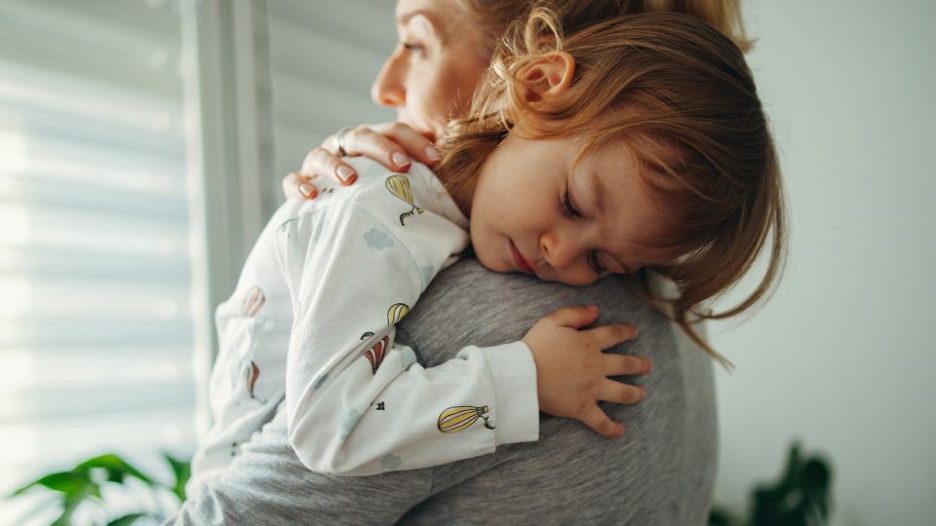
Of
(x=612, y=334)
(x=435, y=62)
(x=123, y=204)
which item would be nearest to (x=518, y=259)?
(x=612, y=334)

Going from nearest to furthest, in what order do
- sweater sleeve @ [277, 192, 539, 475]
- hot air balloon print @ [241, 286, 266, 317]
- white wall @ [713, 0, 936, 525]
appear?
sweater sleeve @ [277, 192, 539, 475], hot air balloon print @ [241, 286, 266, 317], white wall @ [713, 0, 936, 525]

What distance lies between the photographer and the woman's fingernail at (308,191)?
80cm

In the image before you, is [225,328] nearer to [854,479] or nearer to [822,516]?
[822,516]

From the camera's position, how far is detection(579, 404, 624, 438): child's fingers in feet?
2.25

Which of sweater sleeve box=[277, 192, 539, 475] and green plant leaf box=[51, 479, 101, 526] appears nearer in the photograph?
sweater sleeve box=[277, 192, 539, 475]

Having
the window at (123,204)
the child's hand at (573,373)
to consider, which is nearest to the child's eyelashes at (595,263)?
the child's hand at (573,373)

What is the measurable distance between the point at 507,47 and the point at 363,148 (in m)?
0.27

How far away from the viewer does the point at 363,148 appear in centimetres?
83

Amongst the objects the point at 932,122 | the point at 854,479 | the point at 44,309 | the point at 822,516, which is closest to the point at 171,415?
the point at 44,309

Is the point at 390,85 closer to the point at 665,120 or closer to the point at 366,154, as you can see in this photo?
the point at 366,154

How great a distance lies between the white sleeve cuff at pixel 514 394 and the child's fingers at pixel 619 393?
94 millimetres

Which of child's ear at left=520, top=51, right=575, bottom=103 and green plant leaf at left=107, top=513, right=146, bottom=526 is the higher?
child's ear at left=520, top=51, right=575, bottom=103

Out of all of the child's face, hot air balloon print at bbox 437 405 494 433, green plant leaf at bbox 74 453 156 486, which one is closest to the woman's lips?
the child's face

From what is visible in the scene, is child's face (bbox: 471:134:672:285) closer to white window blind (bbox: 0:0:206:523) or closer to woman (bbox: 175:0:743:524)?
woman (bbox: 175:0:743:524)
